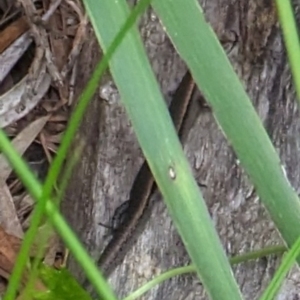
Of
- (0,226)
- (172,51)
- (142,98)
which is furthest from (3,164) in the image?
(142,98)

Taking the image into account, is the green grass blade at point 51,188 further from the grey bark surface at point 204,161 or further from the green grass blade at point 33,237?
the grey bark surface at point 204,161

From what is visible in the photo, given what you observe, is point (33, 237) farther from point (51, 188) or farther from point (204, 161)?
point (204, 161)

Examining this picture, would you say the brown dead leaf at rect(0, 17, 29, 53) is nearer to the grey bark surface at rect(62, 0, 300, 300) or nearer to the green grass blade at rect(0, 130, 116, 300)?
the grey bark surface at rect(62, 0, 300, 300)

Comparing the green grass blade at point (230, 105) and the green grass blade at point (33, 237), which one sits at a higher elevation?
the green grass blade at point (230, 105)

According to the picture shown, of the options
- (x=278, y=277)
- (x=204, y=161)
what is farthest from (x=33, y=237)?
(x=204, y=161)

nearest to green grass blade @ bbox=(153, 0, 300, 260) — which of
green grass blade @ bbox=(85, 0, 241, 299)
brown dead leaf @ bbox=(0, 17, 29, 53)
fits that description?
green grass blade @ bbox=(85, 0, 241, 299)

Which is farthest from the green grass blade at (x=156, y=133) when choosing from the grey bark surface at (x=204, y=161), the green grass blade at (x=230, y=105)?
the grey bark surface at (x=204, y=161)
